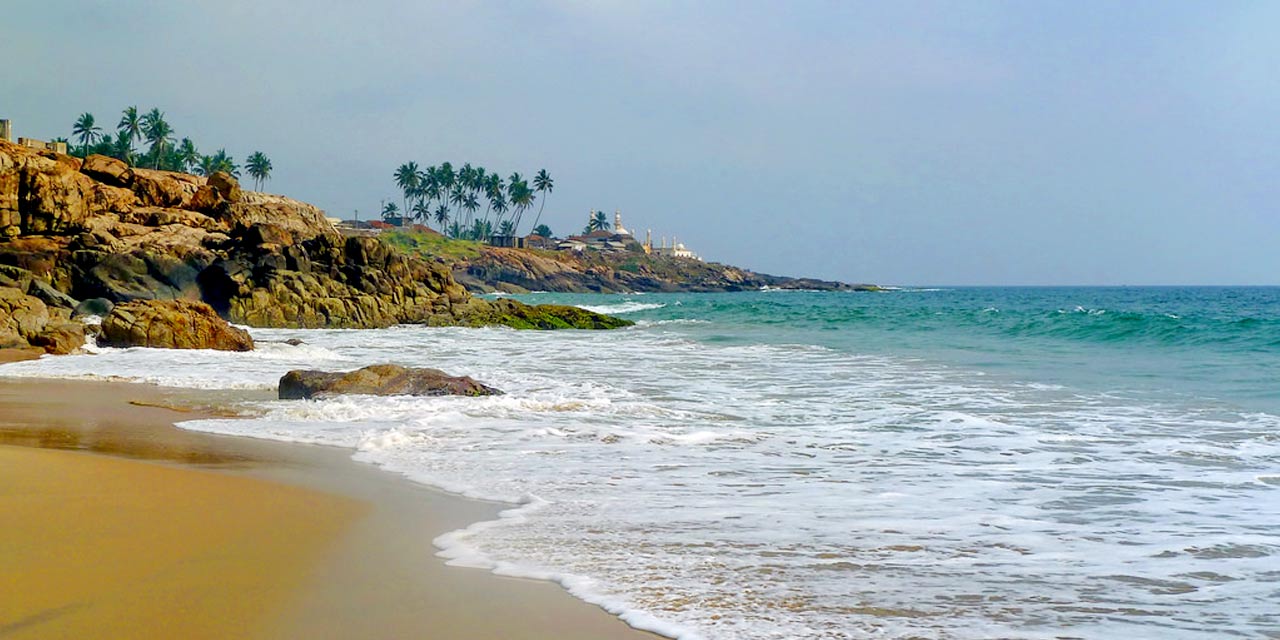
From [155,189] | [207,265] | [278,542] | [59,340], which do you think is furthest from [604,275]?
[278,542]

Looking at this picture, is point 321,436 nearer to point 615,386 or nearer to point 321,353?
point 615,386

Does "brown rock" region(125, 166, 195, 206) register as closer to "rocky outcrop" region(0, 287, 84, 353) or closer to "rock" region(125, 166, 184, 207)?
"rock" region(125, 166, 184, 207)

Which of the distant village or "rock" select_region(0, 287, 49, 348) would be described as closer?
"rock" select_region(0, 287, 49, 348)

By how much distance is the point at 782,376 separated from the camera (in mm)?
17203

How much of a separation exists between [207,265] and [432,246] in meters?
78.6

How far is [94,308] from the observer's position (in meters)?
29.1

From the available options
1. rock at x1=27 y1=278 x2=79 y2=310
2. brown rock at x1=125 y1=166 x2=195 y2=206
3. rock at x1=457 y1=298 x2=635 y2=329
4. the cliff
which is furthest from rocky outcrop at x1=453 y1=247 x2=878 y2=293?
rock at x1=27 y1=278 x2=79 y2=310

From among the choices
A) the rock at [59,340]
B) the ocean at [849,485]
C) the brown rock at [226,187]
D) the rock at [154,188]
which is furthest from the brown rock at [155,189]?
the ocean at [849,485]

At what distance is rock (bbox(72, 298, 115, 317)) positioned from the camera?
1121 inches

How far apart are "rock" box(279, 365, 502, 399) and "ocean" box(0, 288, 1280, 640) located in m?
0.49

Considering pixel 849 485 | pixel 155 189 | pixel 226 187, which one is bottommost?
pixel 849 485

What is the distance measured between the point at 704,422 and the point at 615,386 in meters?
4.16

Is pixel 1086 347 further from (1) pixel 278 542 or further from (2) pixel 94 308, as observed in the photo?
(2) pixel 94 308

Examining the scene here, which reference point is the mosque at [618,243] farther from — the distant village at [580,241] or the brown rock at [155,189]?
the brown rock at [155,189]
